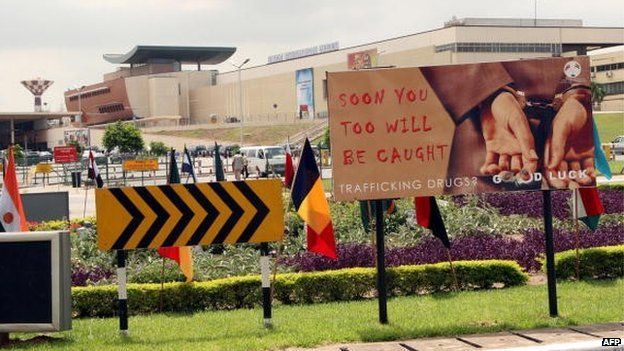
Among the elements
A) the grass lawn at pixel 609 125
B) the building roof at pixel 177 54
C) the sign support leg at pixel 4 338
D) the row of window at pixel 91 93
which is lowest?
the sign support leg at pixel 4 338

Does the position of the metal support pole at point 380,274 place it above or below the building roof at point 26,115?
below

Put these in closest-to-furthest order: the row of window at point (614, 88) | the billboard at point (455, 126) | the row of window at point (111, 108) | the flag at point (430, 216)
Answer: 1. the billboard at point (455, 126)
2. the flag at point (430, 216)
3. the row of window at point (614, 88)
4. the row of window at point (111, 108)

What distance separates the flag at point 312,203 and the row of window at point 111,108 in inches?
5025

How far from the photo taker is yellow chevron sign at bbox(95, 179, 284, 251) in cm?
1016

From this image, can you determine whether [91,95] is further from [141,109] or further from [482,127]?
[482,127]

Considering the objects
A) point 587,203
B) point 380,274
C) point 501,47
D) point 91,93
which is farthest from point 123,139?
point 380,274

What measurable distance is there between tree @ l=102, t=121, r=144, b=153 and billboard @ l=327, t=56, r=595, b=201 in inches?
3293

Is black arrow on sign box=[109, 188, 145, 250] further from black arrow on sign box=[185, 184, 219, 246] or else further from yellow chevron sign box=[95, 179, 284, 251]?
black arrow on sign box=[185, 184, 219, 246]

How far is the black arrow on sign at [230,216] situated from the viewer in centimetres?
1027

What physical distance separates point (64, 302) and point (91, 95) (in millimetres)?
139352

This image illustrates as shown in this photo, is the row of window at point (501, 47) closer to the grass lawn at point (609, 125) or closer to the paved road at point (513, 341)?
the grass lawn at point (609, 125)

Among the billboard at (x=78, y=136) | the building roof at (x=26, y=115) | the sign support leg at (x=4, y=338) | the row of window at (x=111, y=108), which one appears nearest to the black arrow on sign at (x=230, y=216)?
the sign support leg at (x=4, y=338)

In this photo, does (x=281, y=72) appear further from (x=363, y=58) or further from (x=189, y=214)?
(x=189, y=214)

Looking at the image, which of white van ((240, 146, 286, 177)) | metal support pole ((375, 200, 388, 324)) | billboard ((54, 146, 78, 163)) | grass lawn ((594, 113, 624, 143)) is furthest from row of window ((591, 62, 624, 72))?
metal support pole ((375, 200, 388, 324))
